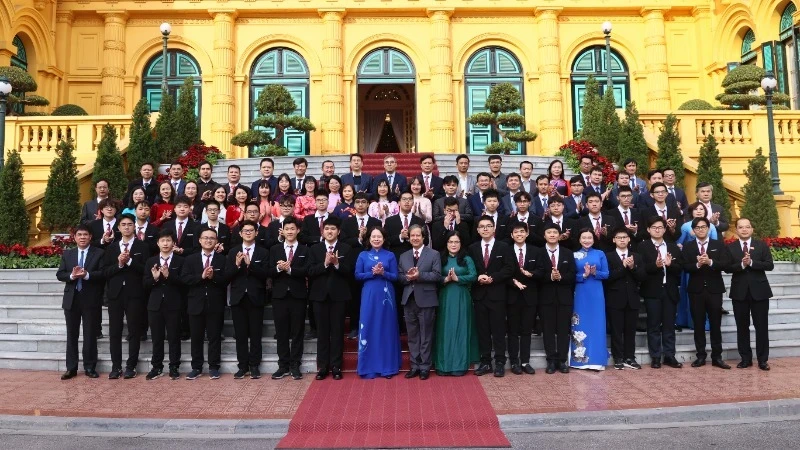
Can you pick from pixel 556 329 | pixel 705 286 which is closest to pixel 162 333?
pixel 556 329

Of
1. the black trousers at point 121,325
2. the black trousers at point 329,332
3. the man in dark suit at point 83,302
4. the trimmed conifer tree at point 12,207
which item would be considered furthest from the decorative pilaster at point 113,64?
the black trousers at point 329,332

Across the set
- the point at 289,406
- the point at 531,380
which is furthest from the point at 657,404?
the point at 289,406

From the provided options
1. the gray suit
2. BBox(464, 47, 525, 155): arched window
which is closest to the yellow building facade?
BBox(464, 47, 525, 155): arched window

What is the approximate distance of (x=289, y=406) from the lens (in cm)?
664

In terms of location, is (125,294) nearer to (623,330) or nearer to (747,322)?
(623,330)

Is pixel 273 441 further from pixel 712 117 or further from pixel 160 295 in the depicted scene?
pixel 712 117

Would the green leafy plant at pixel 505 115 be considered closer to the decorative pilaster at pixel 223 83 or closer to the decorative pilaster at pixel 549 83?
the decorative pilaster at pixel 549 83

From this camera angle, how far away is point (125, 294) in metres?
8.11

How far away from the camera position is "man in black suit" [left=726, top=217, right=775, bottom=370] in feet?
26.5

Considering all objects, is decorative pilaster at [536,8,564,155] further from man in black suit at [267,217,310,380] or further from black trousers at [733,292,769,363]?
man in black suit at [267,217,310,380]

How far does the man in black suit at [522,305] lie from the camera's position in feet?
26.5

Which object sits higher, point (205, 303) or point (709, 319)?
point (205, 303)

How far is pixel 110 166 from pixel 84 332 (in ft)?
19.7

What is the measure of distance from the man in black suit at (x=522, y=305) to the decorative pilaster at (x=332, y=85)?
1416 centimetres
